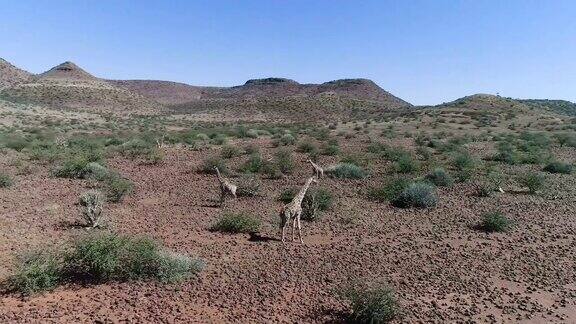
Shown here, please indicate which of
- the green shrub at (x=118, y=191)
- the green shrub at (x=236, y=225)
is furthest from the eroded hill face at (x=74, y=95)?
the green shrub at (x=236, y=225)

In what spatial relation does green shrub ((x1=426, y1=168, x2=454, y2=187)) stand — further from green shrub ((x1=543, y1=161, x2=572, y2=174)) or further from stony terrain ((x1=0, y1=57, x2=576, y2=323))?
green shrub ((x1=543, y1=161, x2=572, y2=174))

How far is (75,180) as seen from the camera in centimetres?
1842

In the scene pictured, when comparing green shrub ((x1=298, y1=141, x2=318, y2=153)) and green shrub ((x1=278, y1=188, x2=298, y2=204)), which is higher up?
green shrub ((x1=298, y1=141, x2=318, y2=153))

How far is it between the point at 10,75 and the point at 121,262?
4318 inches

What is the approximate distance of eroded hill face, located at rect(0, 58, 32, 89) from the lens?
9528 cm

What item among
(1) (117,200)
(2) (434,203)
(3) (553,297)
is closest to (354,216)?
(2) (434,203)

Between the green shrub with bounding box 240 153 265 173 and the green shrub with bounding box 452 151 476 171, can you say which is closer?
the green shrub with bounding box 240 153 265 173

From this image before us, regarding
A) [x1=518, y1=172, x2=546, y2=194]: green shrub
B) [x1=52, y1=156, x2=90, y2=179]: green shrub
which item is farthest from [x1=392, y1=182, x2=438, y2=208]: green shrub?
[x1=52, y1=156, x2=90, y2=179]: green shrub

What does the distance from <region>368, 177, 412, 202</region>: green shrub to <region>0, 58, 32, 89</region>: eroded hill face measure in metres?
93.2

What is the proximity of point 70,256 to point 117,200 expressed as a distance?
663 centimetres

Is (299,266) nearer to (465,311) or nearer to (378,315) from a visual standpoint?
(378,315)

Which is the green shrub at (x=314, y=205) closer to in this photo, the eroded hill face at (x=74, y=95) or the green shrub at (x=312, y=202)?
the green shrub at (x=312, y=202)

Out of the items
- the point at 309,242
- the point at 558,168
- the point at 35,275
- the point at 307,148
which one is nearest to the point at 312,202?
the point at 309,242

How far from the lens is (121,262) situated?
910 cm
